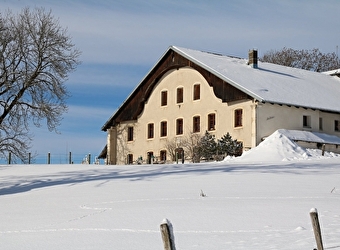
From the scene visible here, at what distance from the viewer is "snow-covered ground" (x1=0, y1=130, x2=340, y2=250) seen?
1149 cm

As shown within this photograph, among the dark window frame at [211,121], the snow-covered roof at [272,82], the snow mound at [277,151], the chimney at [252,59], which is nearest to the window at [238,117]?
the snow-covered roof at [272,82]

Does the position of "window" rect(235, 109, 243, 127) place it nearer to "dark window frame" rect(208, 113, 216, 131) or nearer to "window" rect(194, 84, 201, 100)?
"dark window frame" rect(208, 113, 216, 131)

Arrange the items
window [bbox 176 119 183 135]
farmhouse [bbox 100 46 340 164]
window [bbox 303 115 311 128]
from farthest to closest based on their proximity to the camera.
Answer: window [bbox 176 119 183 135]
window [bbox 303 115 311 128]
farmhouse [bbox 100 46 340 164]

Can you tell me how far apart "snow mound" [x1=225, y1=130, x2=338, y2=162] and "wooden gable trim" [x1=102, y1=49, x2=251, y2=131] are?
4474 millimetres

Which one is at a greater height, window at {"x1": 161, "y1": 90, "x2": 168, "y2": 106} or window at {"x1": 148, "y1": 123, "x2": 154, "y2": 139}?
window at {"x1": 161, "y1": 90, "x2": 168, "y2": 106}

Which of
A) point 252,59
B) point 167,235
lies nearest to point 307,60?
point 252,59

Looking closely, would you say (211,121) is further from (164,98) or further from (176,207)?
(176,207)

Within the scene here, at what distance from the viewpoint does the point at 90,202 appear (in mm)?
17922

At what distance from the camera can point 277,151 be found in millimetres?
35625

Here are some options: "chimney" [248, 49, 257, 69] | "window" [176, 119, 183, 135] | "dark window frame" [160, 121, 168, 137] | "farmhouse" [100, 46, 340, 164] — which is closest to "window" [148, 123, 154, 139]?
"farmhouse" [100, 46, 340, 164]

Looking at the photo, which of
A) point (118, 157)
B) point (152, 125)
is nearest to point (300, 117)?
point (152, 125)

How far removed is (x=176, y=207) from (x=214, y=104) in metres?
28.3

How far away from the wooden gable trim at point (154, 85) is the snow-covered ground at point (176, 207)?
14536mm

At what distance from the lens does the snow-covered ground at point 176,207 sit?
11492mm
